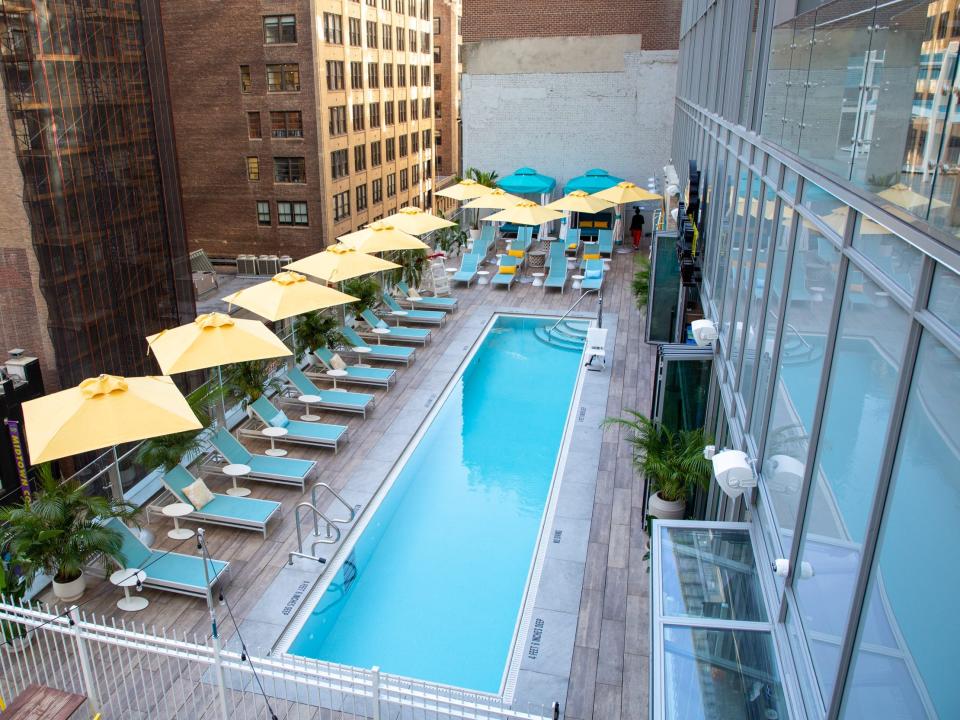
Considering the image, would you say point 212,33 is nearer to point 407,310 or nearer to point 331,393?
point 407,310

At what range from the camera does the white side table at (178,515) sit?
10078 mm

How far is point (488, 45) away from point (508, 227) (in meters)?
9.30

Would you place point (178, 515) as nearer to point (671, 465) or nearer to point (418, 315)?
point (671, 465)

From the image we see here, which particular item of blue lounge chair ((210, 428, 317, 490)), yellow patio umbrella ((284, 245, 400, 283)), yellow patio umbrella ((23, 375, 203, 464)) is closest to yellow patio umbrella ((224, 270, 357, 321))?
yellow patio umbrella ((284, 245, 400, 283))

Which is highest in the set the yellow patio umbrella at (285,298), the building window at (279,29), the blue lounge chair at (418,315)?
the building window at (279,29)

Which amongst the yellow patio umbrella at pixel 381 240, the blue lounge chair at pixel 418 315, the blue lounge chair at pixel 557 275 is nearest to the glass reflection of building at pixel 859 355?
the yellow patio umbrella at pixel 381 240

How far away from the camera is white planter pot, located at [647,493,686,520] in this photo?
9.64 meters

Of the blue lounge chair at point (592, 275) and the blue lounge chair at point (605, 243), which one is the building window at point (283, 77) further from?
the blue lounge chair at point (592, 275)

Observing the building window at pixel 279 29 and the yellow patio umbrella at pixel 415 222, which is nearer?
the yellow patio umbrella at pixel 415 222

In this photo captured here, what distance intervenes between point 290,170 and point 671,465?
3842 cm

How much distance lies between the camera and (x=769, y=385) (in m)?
6.40

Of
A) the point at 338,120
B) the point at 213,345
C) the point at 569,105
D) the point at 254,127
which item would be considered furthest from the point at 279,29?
the point at 213,345

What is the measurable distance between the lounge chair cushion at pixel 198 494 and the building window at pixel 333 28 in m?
37.9

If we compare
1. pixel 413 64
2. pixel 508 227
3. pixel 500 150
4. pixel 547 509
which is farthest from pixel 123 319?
pixel 413 64
